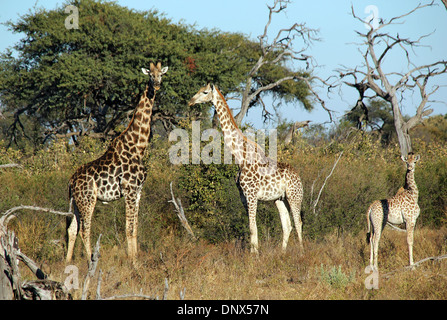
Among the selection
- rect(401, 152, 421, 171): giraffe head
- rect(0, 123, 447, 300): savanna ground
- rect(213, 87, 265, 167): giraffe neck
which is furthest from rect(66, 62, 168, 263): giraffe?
rect(401, 152, 421, 171): giraffe head

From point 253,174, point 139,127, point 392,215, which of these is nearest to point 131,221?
→ point 139,127

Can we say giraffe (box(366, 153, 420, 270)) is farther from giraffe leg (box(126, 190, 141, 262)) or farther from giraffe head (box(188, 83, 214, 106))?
giraffe leg (box(126, 190, 141, 262))

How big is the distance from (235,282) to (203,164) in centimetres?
474

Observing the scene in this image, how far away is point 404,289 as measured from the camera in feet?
22.7

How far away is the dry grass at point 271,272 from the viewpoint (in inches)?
272

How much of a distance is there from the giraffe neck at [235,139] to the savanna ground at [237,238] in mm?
1685

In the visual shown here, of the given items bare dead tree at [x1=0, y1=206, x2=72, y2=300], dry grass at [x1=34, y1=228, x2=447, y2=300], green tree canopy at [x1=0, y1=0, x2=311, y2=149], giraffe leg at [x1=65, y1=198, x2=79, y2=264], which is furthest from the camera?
green tree canopy at [x1=0, y1=0, x2=311, y2=149]

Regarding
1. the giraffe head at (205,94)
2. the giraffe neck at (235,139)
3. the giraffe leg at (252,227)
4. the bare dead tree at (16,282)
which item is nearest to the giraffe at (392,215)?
the giraffe leg at (252,227)

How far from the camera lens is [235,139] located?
357 inches

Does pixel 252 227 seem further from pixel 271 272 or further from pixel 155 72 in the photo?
pixel 155 72

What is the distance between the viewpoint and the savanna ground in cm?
720

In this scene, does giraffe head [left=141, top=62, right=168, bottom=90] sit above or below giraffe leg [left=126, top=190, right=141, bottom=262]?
above

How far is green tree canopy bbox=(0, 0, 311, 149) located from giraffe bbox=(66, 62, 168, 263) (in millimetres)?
13518

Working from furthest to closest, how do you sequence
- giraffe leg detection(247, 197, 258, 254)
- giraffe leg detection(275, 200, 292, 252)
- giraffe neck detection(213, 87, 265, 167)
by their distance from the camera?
giraffe leg detection(275, 200, 292, 252) < giraffe neck detection(213, 87, 265, 167) < giraffe leg detection(247, 197, 258, 254)
